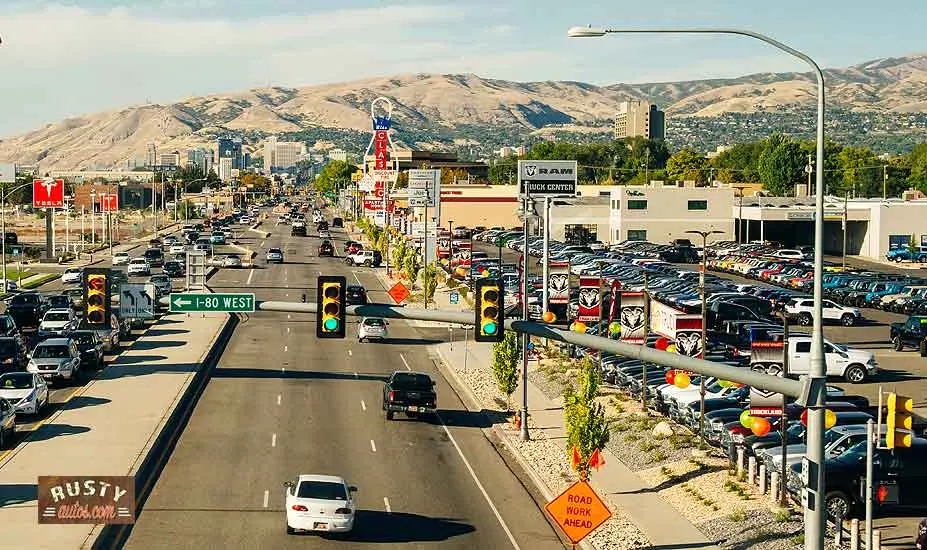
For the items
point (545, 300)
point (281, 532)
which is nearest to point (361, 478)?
point (281, 532)

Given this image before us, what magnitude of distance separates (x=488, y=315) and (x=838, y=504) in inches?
447

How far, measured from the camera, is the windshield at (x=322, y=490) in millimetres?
29203

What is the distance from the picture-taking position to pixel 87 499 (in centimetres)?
2189

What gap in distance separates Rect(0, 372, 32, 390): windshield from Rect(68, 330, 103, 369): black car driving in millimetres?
9414

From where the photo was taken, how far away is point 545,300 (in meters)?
43.1

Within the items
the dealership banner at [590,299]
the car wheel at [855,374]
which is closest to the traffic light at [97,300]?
the dealership banner at [590,299]

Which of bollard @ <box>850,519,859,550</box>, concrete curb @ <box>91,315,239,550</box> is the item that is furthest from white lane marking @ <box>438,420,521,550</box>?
concrete curb @ <box>91,315,239,550</box>

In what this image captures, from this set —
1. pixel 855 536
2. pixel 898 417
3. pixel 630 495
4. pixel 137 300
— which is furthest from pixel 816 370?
pixel 137 300

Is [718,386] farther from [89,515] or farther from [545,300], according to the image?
[89,515]

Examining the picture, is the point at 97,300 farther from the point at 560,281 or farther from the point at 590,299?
the point at 560,281

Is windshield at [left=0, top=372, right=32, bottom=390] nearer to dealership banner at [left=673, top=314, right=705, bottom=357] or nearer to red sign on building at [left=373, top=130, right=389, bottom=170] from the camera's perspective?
dealership banner at [left=673, top=314, right=705, bottom=357]

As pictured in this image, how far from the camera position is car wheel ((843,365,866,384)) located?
5181 cm

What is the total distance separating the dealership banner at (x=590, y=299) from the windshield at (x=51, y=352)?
19.7 m

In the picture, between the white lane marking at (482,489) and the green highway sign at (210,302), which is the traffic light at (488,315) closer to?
the white lane marking at (482,489)
